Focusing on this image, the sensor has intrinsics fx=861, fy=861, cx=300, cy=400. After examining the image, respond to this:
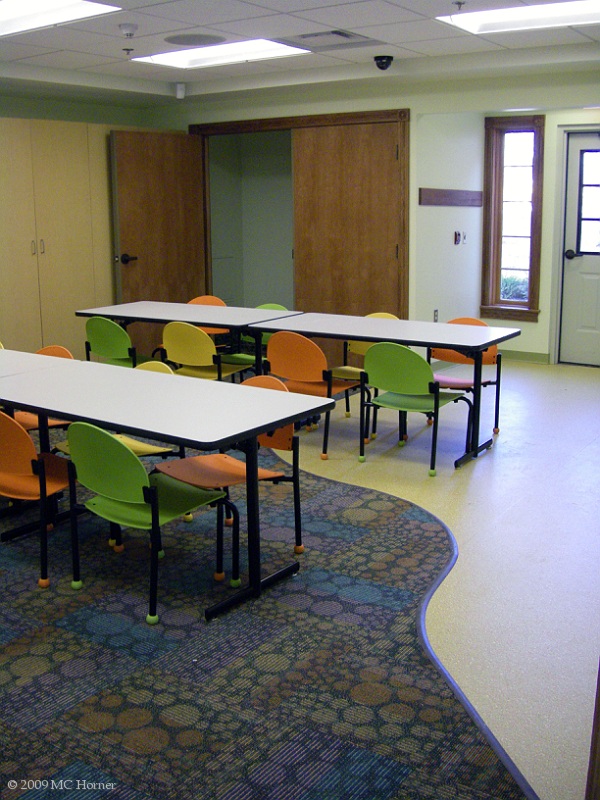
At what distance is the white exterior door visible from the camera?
305 inches

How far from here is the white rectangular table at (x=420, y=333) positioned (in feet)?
16.3

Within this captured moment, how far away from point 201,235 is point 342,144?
191 cm

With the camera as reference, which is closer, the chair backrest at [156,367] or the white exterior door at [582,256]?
the chair backrest at [156,367]

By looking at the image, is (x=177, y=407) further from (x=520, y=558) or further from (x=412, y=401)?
(x=412, y=401)

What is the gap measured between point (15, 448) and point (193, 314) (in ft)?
9.73

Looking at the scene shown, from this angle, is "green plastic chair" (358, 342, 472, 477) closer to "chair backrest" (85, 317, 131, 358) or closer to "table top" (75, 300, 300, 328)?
"table top" (75, 300, 300, 328)

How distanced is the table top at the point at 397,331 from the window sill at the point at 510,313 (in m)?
2.81

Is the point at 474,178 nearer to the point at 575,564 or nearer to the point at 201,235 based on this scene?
the point at 201,235

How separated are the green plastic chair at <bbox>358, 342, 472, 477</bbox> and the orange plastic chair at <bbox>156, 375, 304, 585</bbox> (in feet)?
4.02

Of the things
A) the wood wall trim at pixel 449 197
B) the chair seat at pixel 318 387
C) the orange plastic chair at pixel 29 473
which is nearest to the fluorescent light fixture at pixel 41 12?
the chair seat at pixel 318 387

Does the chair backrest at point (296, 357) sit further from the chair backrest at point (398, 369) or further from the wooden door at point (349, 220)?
the wooden door at point (349, 220)

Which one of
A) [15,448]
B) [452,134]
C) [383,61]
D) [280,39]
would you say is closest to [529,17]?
[383,61]

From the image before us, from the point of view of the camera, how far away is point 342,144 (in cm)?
756

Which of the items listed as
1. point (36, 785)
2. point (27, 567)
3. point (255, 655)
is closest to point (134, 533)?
point (27, 567)
